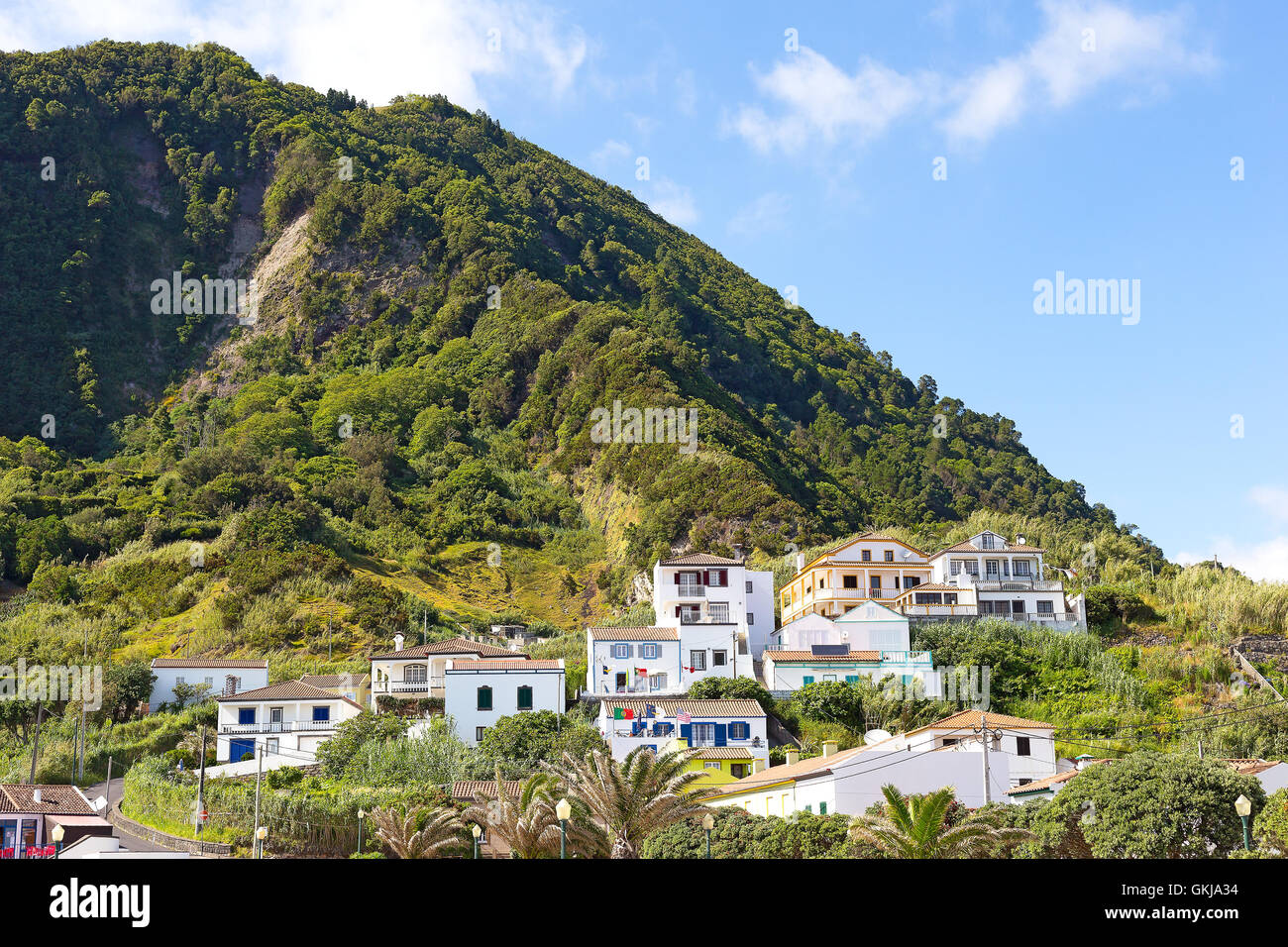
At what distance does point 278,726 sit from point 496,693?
989 cm

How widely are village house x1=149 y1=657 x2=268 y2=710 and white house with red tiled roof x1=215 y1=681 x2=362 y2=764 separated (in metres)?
4.26

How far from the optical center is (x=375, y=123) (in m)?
189

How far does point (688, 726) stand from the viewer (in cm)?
4722

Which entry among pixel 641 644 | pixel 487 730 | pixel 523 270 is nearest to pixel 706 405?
pixel 523 270

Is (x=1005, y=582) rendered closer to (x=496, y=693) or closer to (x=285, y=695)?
(x=496, y=693)

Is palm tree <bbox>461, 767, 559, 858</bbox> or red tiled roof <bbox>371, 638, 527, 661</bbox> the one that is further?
red tiled roof <bbox>371, 638, 527, 661</bbox>

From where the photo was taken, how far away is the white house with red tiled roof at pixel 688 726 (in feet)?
153

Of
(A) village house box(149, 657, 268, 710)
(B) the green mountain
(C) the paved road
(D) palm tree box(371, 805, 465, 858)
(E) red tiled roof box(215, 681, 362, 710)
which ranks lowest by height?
(C) the paved road

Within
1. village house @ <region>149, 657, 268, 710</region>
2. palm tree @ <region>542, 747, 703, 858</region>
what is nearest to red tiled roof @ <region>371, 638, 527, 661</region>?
village house @ <region>149, 657, 268, 710</region>

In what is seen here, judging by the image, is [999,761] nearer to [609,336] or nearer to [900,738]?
[900,738]

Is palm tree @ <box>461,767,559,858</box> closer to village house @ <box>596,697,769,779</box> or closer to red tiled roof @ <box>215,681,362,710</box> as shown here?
village house @ <box>596,697,769,779</box>

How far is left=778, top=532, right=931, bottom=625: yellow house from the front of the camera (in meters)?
64.2

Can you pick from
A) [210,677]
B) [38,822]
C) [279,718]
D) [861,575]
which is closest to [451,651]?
[279,718]
